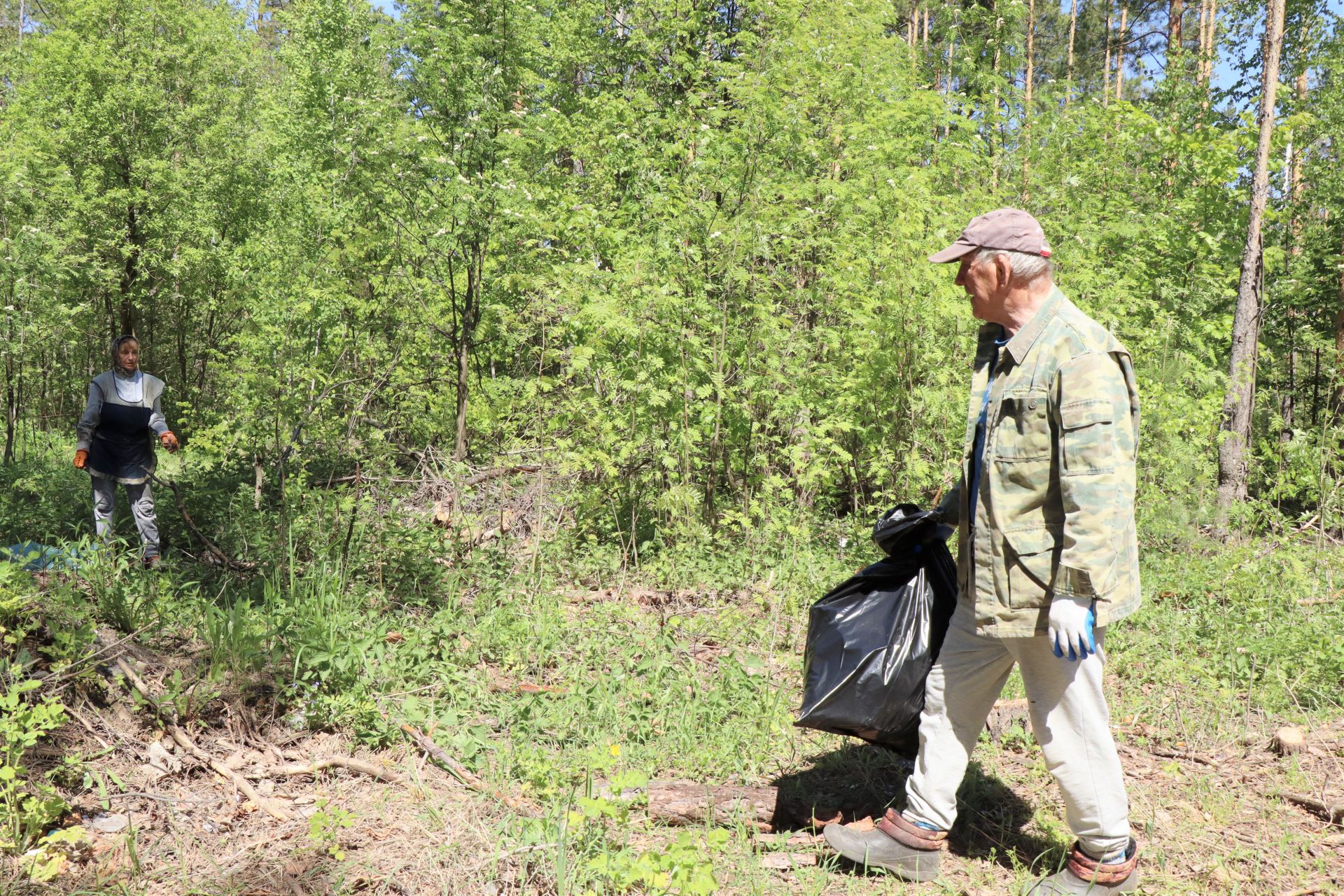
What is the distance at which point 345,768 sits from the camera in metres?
3.54

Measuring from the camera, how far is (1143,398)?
7.03 m

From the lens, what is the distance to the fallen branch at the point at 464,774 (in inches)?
127

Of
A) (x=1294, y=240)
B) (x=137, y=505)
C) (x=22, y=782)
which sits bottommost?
(x=22, y=782)

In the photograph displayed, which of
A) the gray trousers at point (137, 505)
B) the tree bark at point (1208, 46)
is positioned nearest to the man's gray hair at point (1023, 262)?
the gray trousers at point (137, 505)

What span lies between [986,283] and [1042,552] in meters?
0.82

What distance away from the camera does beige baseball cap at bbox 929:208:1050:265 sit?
8.59 feet

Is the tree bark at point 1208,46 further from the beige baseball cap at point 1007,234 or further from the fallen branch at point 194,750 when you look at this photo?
the fallen branch at point 194,750

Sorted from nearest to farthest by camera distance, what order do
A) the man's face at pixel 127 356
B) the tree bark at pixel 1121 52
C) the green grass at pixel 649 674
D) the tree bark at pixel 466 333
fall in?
the green grass at pixel 649 674 → the man's face at pixel 127 356 → the tree bark at pixel 466 333 → the tree bark at pixel 1121 52

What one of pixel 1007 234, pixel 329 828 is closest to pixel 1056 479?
pixel 1007 234

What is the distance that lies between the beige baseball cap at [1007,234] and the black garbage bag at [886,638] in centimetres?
92

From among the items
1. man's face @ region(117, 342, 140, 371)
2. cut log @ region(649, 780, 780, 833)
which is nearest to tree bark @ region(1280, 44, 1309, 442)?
cut log @ region(649, 780, 780, 833)

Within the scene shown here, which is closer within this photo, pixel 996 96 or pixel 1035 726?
pixel 1035 726

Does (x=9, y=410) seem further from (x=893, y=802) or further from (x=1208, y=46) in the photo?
(x=1208, y=46)

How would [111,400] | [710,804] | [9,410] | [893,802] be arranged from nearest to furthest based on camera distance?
[893,802]
[710,804]
[111,400]
[9,410]
